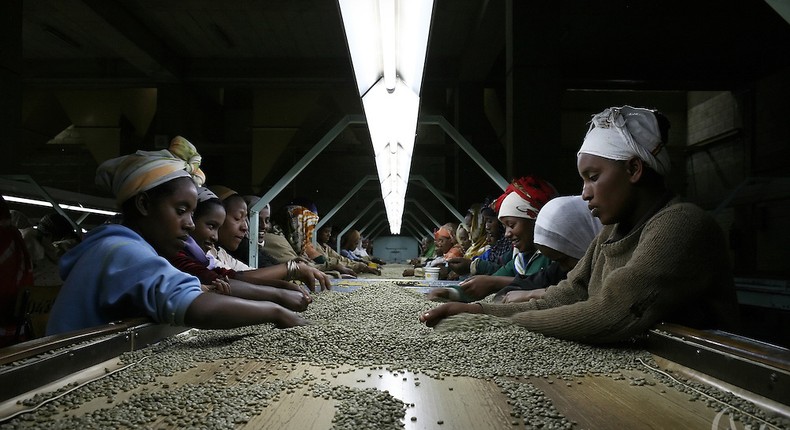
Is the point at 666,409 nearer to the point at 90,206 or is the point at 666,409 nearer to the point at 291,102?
the point at 90,206

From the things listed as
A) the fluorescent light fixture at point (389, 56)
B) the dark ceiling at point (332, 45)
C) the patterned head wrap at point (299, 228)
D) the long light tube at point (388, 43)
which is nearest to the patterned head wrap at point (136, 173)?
the fluorescent light fixture at point (389, 56)

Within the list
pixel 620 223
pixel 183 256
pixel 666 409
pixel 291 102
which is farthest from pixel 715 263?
pixel 291 102

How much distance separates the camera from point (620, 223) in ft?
5.29

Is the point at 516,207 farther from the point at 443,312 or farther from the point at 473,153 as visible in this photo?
the point at 443,312

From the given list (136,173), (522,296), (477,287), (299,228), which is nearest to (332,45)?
(299,228)

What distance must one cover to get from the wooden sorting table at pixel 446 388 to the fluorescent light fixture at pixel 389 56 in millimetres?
1037

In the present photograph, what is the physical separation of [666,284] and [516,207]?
5.78 feet

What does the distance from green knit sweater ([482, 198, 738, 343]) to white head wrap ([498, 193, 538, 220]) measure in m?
1.51

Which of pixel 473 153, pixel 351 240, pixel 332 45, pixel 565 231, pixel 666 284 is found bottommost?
pixel 351 240

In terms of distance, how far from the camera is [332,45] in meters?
7.55

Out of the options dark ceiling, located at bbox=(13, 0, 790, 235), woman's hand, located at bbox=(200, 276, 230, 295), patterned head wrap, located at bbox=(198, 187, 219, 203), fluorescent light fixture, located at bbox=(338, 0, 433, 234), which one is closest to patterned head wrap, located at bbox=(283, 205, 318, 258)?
dark ceiling, located at bbox=(13, 0, 790, 235)

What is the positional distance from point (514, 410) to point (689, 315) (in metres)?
0.73

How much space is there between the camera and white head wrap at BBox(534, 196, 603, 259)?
2.36 metres

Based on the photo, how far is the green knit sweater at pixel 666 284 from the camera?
1.31m
